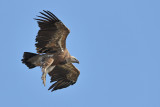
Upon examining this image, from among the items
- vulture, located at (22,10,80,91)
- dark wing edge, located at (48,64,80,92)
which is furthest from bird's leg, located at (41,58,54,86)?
dark wing edge, located at (48,64,80,92)


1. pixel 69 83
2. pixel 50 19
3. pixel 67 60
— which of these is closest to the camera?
pixel 50 19

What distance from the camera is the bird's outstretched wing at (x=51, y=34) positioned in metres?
16.9

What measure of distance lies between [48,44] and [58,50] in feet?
1.58

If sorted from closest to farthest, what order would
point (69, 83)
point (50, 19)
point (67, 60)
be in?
point (50, 19), point (67, 60), point (69, 83)

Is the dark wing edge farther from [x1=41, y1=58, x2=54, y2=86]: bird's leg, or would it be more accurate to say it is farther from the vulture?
[x1=41, y1=58, x2=54, y2=86]: bird's leg

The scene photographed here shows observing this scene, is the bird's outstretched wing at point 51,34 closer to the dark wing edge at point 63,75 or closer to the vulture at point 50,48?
the vulture at point 50,48

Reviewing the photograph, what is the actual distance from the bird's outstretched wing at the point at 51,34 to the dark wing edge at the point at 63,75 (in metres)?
1.59

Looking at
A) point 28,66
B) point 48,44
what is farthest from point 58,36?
point 28,66

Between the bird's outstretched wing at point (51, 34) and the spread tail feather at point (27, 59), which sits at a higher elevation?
the bird's outstretched wing at point (51, 34)

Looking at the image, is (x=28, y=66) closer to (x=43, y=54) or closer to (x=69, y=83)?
(x=43, y=54)

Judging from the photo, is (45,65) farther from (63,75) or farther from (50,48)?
(63,75)

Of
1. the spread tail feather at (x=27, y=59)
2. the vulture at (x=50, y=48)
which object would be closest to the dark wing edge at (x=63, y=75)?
the vulture at (x=50, y=48)

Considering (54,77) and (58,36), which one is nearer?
(58,36)

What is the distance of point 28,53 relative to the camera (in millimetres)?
17672
